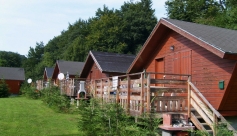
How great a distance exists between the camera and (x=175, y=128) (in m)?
7.14

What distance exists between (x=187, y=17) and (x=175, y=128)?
1205 inches

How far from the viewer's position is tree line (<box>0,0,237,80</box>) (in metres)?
33.0

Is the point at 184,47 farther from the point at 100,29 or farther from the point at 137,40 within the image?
the point at 100,29

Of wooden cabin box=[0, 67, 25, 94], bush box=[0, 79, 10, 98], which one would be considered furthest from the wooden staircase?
wooden cabin box=[0, 67, 25, 94]

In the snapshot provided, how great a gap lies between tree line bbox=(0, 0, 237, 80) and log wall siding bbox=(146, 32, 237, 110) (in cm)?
1419

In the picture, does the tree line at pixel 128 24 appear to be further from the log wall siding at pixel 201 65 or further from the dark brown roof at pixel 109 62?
the log wall siding at pixel 201 65

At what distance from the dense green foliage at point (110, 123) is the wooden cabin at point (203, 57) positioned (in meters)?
3.09

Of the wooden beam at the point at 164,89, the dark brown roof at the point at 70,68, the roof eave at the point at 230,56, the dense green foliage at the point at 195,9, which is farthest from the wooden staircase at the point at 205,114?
the dense green foliage at the point at 195,9

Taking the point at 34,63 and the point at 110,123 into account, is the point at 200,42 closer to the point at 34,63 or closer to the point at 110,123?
the point at 110,123

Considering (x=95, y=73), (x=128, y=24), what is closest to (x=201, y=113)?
(x=95, y=73)

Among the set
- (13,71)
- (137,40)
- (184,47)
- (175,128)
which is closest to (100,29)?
(137,40)

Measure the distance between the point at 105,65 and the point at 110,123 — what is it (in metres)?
13.5

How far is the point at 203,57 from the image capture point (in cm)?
1014

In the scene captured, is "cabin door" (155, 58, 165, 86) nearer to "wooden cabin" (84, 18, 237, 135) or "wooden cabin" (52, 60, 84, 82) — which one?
"wooden cabin" (84, 18, 237, 135)
